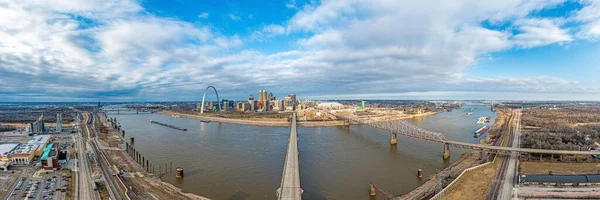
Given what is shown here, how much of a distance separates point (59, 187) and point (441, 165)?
22.4m

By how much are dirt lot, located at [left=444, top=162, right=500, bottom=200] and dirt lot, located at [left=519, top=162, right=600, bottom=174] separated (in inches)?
87.3

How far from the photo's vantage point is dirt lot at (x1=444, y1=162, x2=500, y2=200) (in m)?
13.0

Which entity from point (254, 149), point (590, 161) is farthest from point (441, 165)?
point (254, 149)

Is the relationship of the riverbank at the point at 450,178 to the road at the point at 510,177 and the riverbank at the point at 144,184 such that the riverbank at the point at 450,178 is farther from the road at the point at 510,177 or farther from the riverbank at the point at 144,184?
the riverbank at the point at 144,184

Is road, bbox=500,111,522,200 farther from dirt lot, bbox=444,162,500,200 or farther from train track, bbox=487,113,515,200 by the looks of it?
dirt lot, bbox=444,162,500,200

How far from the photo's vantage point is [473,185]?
14234 millimetres

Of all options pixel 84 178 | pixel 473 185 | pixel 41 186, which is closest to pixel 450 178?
pixel 473 185

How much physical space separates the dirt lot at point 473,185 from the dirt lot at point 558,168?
7.27ft

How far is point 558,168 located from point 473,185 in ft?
26.0

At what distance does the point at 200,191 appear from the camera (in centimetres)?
1432

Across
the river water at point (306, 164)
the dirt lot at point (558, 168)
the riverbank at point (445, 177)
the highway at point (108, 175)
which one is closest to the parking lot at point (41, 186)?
the highway at point (108, 175)

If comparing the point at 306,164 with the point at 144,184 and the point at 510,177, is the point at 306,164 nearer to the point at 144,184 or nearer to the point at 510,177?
the point at 144,184

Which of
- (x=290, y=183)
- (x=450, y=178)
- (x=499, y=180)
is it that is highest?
Answer: (x=290, y=183)

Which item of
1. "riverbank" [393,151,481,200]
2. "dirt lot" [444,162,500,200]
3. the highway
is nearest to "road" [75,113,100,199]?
the highway
